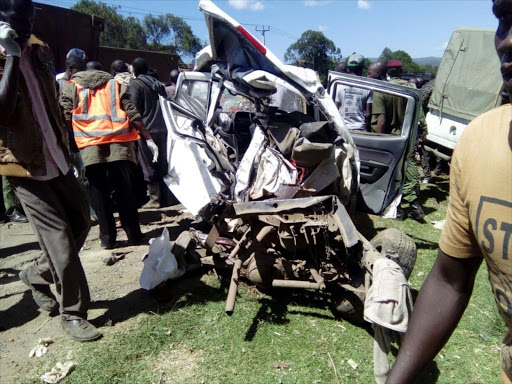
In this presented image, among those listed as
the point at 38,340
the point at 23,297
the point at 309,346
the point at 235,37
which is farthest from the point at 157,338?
the point at 235,37

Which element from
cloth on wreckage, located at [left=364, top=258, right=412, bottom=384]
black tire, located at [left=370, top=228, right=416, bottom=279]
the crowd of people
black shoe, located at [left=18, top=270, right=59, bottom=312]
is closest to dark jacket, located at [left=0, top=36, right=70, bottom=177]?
the crowd of people

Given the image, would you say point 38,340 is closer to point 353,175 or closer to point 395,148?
point 353,175

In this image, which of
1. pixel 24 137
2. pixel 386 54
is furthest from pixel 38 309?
pixel 386 54

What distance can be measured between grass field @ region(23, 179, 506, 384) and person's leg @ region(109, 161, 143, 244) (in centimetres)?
134

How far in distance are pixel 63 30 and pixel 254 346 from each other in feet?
24.9

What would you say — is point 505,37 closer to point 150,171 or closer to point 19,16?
point 19,16

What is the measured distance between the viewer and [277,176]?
3619mm

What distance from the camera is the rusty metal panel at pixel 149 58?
1073 centimetres

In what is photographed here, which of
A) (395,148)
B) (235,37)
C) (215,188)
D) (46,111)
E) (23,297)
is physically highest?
(235,37)

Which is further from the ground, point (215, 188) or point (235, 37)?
point (235, 37)

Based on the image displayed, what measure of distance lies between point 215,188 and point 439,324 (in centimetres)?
306

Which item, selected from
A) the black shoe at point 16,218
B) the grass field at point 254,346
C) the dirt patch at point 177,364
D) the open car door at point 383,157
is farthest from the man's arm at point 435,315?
the black shoe at point 16,218

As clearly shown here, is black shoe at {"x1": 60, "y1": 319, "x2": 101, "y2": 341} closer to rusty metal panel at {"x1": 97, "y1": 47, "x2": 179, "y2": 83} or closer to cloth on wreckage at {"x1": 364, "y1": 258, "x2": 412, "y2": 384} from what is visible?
cloth on wreckage at {"x1": 364, "y1": 258, "x2": 412, "y2": 384}

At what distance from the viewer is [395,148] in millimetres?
4402
